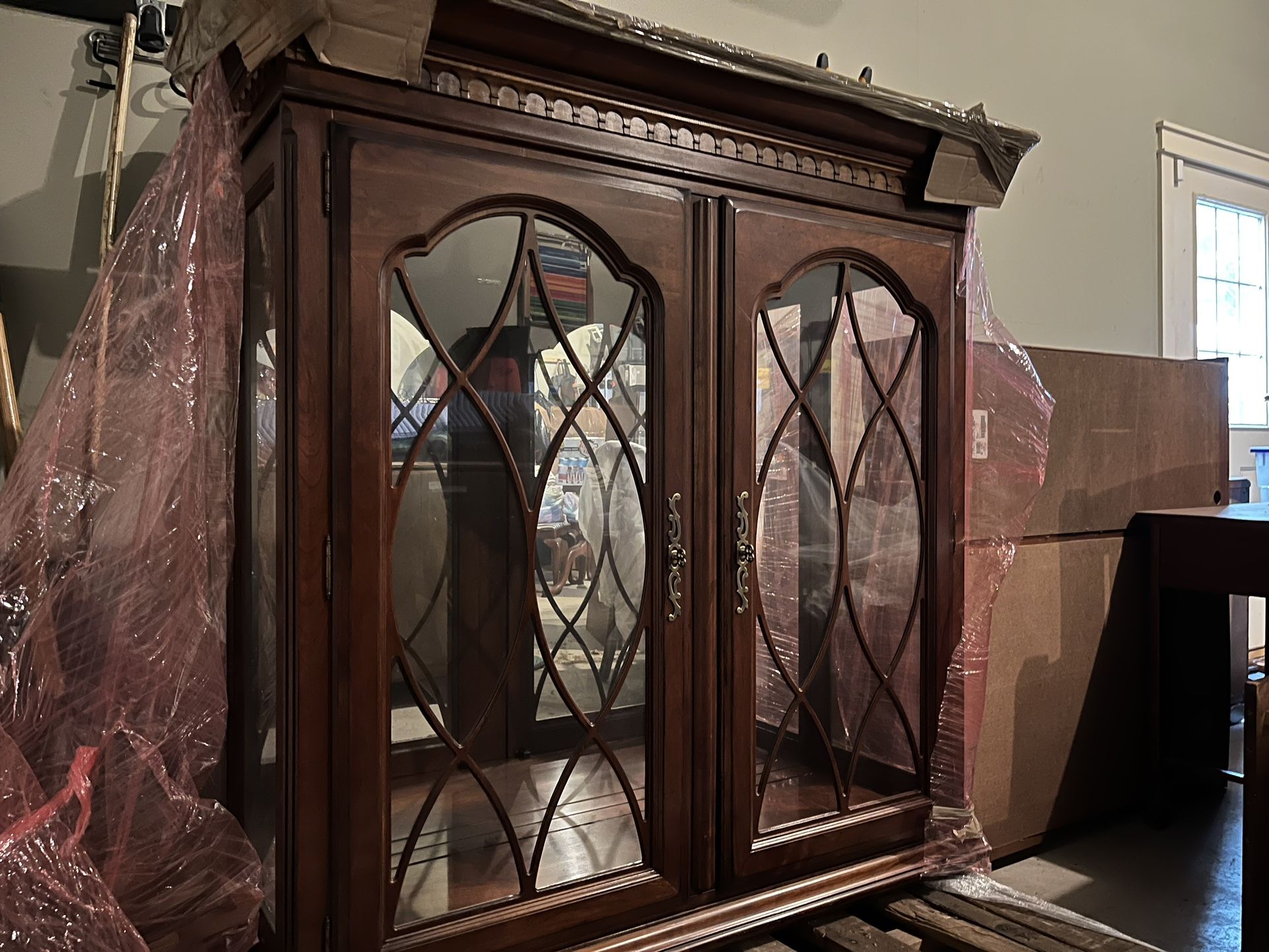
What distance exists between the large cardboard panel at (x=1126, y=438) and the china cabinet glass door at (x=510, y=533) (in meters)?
1.26

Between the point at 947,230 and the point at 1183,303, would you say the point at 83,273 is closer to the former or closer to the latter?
the point at 947,230

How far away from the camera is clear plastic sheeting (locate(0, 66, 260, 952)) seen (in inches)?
44.7

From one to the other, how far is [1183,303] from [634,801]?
126 inches

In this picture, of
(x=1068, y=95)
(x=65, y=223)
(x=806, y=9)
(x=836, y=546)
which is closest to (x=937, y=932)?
(x=836, y=546)

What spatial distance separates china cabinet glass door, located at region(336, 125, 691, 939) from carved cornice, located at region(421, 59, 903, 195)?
0.28 feet

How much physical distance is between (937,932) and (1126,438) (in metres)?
1.45

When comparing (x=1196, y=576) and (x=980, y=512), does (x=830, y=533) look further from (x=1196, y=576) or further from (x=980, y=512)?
(x=1196, y=576)

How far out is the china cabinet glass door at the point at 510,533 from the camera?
1209 mm

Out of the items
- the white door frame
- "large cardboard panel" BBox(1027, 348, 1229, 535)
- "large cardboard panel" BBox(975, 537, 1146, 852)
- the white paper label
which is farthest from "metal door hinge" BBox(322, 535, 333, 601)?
the white door frame

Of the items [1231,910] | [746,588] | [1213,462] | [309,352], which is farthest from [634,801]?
[1213,462]

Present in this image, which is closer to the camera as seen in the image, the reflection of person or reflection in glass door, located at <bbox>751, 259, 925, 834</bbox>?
the reflection of person

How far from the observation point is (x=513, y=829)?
1324 millimetres

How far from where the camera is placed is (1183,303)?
3.54m

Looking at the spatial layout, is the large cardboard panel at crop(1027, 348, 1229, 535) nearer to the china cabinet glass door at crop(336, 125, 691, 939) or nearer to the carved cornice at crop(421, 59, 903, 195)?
the carved cornice at crop(421, 59, 903, 195)
